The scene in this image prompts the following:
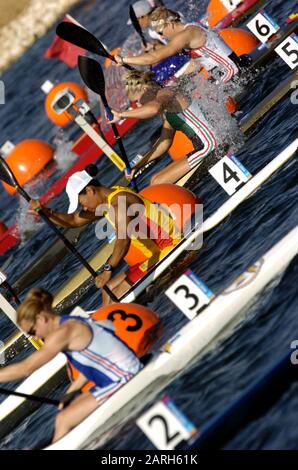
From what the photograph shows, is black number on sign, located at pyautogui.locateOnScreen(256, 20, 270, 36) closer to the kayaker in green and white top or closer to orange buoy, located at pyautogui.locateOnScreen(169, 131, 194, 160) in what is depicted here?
orange buoy, located at pyautogui.locateOnScreen(169, 131, 194, 160)

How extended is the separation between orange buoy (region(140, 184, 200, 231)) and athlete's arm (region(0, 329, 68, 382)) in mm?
3627

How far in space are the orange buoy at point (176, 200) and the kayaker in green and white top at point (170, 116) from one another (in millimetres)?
1128

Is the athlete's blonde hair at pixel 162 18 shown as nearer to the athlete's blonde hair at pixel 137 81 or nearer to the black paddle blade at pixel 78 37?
the black paddle blade at pixel 78 37

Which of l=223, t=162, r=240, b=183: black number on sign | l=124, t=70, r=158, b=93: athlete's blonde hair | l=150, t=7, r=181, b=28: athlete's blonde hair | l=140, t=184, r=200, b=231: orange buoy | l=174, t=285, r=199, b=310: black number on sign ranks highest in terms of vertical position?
l=150, t=7, r=181, b=28: athlete's blonde hair

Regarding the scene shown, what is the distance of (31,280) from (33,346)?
315cm

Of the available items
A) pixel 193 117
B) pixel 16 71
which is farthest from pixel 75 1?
pixel 193 117

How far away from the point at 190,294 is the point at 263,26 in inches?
326

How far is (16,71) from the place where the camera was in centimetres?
3681

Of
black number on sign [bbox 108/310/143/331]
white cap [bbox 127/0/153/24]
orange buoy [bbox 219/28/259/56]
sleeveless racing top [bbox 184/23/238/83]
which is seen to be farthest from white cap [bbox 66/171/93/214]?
white cap [bbox 127/0/153/24]

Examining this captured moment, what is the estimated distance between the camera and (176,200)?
521 inches

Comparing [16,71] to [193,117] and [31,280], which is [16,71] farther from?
[193,117]

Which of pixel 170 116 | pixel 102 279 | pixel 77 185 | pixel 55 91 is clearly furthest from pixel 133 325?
pixel 55 91

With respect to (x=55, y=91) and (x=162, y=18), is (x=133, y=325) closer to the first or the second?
(x=162, y=18)

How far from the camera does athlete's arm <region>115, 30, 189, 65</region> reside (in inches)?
563
